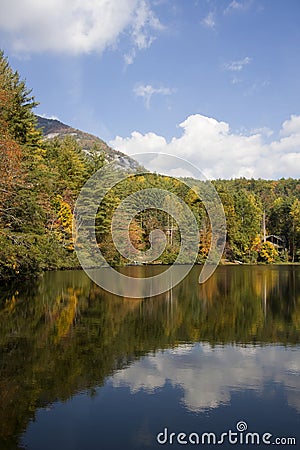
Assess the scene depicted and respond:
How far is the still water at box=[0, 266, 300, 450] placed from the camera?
17.0ft

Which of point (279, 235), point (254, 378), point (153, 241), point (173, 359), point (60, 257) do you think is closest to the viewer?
point (254, 378)

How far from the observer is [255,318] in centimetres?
1334

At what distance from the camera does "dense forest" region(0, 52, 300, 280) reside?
66.7ft

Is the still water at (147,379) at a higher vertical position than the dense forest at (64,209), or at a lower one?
lower

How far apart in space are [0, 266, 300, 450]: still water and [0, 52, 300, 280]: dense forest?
7.53m

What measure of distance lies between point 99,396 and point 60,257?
1114 inches

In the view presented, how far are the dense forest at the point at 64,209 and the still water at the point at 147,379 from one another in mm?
7528

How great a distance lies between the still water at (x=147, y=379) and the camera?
17.0 feet

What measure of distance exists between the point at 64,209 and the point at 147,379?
1237 inches

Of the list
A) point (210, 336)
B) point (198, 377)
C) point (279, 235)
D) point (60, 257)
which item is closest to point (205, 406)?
point (198, 377)

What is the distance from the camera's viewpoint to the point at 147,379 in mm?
7336

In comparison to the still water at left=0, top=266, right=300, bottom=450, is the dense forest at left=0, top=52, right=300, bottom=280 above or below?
above

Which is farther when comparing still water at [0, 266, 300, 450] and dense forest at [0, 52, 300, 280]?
dense forest at [0, 52, 300, 280]

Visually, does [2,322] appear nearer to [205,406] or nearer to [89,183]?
[205,406]
